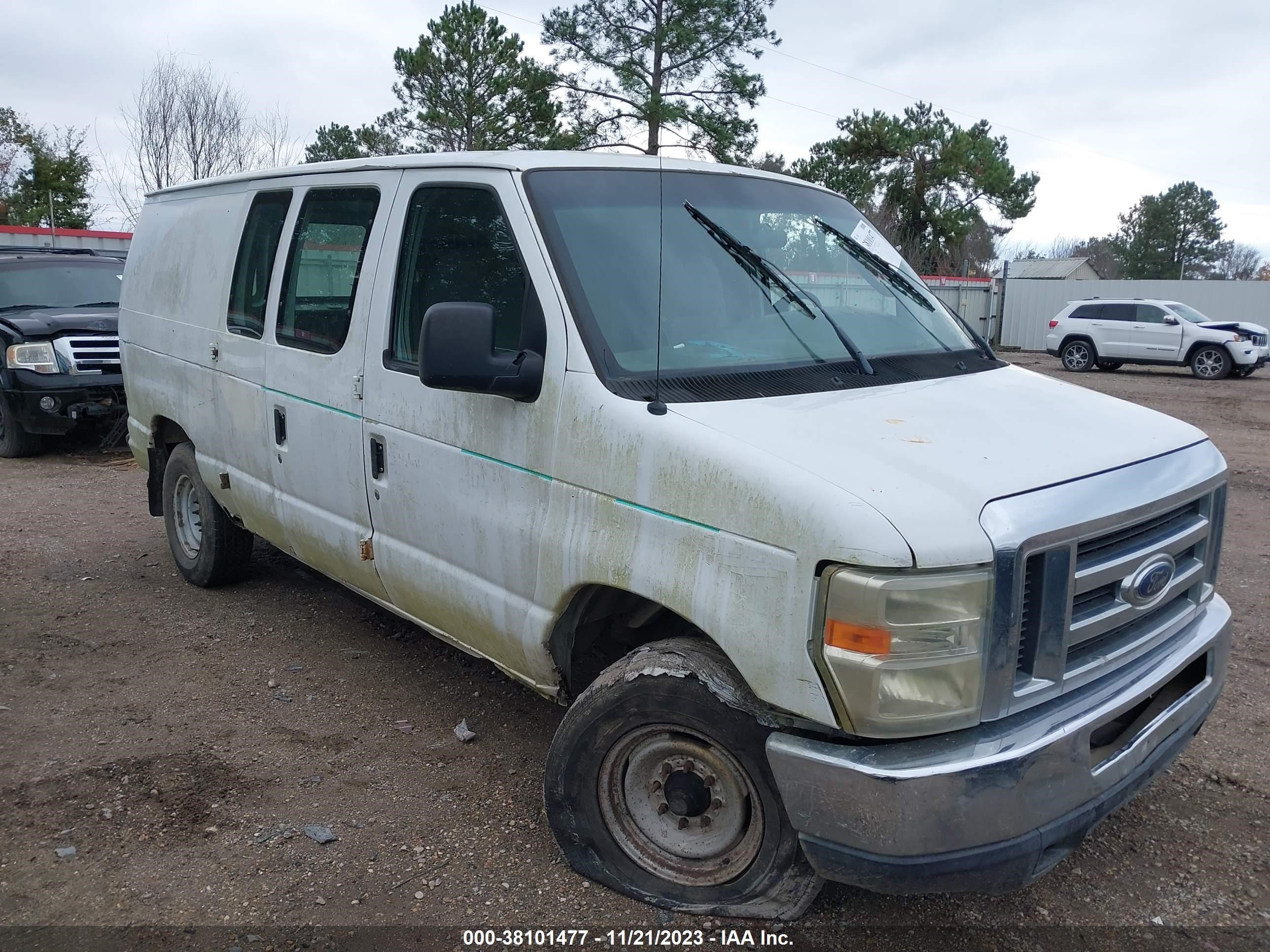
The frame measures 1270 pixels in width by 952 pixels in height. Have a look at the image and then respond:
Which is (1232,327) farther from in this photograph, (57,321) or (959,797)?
(959,797)

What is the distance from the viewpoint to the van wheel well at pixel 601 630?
3025 millimetres

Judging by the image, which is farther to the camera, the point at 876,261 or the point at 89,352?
the point at 89,352

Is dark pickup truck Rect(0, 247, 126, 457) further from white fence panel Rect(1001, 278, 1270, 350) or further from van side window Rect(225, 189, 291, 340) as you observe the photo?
white fence panel Rect(1001, 278, 1270, 350)

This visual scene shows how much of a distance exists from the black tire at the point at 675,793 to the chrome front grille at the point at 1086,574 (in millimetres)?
660

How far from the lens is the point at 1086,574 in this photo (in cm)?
247

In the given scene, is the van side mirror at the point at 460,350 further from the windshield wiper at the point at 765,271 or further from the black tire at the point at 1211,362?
the black tire at the point at 1211,362

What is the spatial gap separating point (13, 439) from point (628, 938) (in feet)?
31.2

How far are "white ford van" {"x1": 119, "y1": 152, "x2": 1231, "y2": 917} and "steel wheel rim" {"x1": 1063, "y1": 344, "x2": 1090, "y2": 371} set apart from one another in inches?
824

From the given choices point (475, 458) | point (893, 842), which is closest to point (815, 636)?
point (893, 842)

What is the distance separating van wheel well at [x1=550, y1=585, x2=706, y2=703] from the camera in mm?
3025

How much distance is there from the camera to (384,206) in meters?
3.80

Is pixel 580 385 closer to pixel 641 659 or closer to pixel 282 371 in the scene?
pixel 641 659

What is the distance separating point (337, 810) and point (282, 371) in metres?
1.83

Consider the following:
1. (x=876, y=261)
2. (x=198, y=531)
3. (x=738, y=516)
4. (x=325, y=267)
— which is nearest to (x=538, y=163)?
(x=325, y=267)
